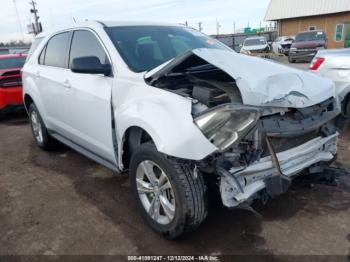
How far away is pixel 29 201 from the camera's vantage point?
12.1 feet

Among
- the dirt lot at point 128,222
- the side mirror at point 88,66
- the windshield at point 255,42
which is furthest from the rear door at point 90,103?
the windshield at point 255,42

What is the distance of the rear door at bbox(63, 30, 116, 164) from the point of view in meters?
3.29

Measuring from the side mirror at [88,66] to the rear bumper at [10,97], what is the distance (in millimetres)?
5064

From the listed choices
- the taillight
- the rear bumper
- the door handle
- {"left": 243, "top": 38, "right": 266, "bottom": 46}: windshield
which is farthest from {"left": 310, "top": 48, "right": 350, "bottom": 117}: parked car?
{"left": 243, "top": 38, "right": 266, "bottom": 46}: windshield

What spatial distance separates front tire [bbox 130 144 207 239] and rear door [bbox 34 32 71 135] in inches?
64.2

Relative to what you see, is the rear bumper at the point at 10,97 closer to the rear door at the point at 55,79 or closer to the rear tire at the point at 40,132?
the rear tire at the point at 40,132

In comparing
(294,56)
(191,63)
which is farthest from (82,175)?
(294,56)

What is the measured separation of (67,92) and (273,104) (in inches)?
94.0

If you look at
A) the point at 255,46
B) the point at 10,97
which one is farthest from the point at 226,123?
the point at 255,46

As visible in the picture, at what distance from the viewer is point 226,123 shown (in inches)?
92.2

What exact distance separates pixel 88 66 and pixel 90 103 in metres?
0.44

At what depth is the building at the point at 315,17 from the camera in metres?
29.5

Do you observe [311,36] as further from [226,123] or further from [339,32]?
[226,123]

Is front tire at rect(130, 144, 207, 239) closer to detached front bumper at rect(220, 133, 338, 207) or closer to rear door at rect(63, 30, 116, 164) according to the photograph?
detached front bumper at rect(220, 133, 338, 207)
